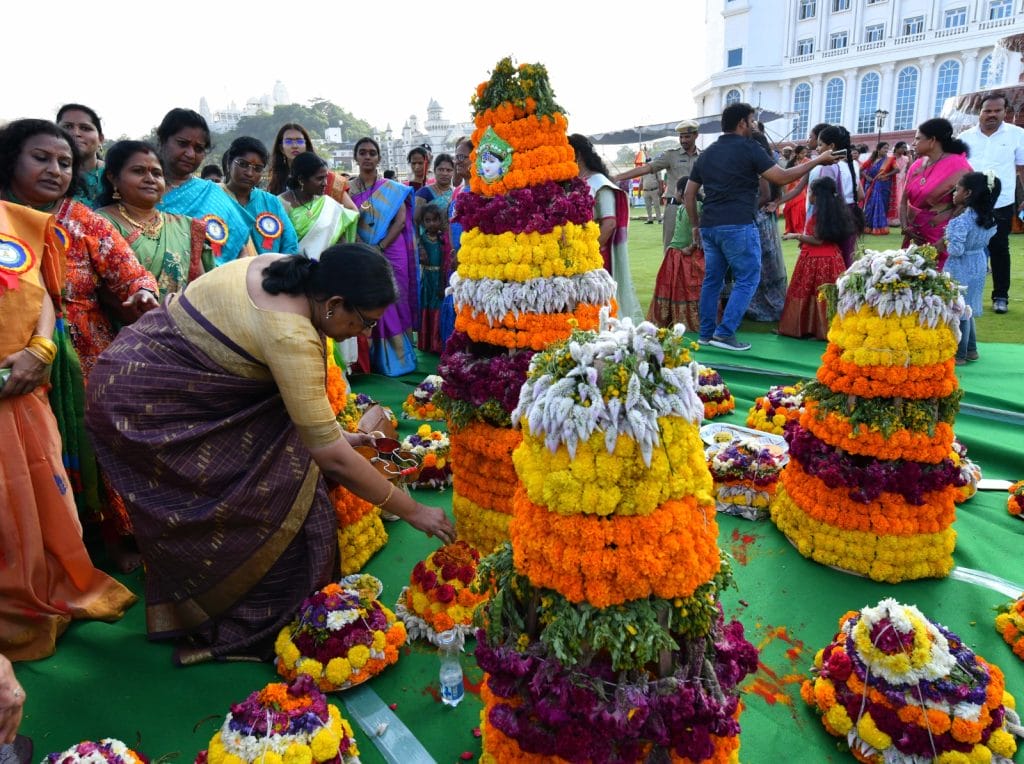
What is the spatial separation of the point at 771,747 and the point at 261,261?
250 centimetres

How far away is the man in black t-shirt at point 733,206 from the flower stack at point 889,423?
3461 mm

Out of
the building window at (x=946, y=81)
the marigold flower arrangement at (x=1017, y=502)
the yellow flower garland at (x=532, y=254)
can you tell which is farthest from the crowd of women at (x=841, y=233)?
the building window at (x=946, y=81)

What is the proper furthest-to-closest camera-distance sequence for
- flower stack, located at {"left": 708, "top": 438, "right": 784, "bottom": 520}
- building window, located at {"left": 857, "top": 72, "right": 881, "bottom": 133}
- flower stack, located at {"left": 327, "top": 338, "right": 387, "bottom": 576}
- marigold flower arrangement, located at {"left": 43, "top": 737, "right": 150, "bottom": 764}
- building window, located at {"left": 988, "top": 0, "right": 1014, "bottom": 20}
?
building window, located at {"left": 857, "top": 72, "right": 881, "bottom": 133}, building window, located at {"left": 988, "top": 0, "right": 1014, "bottom": 20}, flower stack, located at {"left": 708, "top": 438, "right": 784, "bottom": 520}, flower stack, located at {"left": 327, "top": 338, "right": 387, "bottom": 576}, marigold flower arrangement, located at {"left": 43, "top": 737, "right": 150, "bottom": 764}

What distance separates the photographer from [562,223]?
3.11 meters

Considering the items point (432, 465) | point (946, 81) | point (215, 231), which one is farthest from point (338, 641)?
point (946, 81)

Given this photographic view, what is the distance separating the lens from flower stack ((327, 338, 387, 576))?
3160 mm

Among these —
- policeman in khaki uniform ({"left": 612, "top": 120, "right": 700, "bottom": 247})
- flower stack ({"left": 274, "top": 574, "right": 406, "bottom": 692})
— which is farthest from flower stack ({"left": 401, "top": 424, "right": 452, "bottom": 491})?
policeman in khaki uniform ({"left": 612, "top": 120, "right": 700, "bottom": 247})

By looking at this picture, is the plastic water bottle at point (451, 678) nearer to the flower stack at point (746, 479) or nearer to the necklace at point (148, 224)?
the flower stack at point (746, 479)

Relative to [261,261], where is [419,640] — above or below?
below

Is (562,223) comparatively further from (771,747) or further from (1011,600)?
(1011,600)

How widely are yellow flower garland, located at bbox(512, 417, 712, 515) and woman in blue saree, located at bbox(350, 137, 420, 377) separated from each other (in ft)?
15.3

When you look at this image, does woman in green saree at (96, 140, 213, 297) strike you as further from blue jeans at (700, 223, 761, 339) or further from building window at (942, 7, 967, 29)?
building window at (942, 7, 967, 29)

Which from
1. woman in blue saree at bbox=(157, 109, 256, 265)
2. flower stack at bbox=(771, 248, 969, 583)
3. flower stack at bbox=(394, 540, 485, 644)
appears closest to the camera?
flower stack at bbox=(394, 540, 485, 644)

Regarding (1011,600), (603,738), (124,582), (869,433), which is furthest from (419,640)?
(1011,600)
